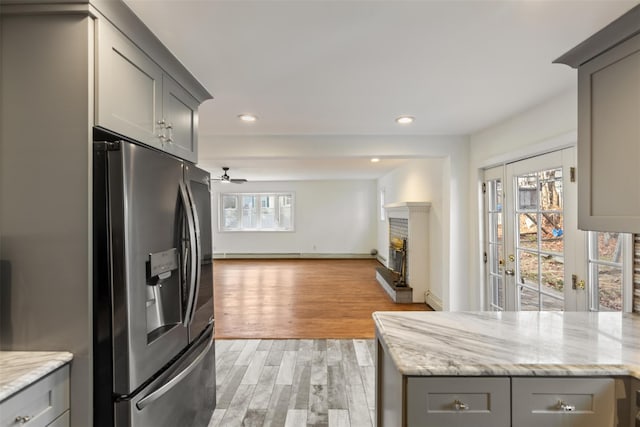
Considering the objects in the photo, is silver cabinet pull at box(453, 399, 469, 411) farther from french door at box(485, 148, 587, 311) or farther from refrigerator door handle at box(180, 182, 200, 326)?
french door at box(485, 148, 587, 311)

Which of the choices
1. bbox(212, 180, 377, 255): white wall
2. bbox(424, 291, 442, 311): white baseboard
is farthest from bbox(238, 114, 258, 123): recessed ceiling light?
bbox(212, 180, 377, 255): white wall

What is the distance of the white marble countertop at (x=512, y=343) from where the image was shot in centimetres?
114

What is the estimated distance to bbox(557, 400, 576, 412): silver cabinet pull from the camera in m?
1.15

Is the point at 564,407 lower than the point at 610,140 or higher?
lower

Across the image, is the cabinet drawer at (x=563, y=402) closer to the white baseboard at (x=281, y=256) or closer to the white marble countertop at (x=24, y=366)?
the white marble countertop at (x=24, y=366)

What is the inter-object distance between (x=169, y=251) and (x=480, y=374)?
1390mm

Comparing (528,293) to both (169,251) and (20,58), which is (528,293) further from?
(20,58)

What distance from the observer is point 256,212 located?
9516mm

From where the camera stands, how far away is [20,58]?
48.3 inches

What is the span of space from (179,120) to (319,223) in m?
7.52

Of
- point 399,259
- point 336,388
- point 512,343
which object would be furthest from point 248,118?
point 399,259

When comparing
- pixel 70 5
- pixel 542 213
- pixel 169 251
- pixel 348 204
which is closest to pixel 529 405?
pixel 169 251

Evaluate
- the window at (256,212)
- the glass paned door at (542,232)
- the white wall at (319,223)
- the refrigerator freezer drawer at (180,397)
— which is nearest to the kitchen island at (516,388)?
the refrigerator freezer drawer at (180,397)

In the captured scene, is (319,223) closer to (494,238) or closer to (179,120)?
(494,238)
